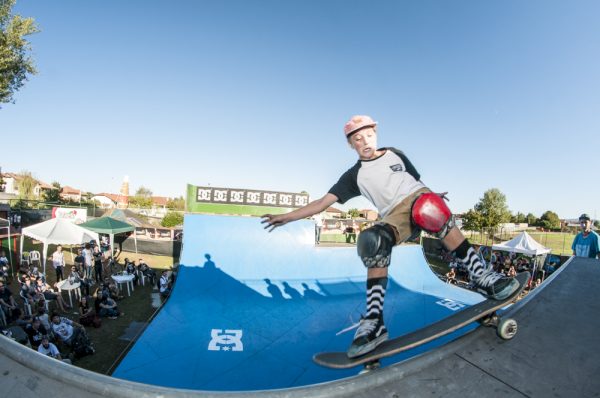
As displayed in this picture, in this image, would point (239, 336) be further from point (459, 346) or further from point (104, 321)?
point (459, 346)

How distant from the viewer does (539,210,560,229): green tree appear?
62.0 metres

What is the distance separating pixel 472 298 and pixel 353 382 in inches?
485

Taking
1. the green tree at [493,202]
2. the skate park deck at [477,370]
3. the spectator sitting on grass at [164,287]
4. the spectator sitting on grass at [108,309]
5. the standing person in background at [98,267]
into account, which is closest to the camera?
the skate park deck at [477,370]

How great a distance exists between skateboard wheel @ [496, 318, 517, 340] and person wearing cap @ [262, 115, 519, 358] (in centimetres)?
20

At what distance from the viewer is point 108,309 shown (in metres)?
10.3

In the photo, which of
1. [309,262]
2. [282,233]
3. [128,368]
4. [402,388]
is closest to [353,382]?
[402,388]

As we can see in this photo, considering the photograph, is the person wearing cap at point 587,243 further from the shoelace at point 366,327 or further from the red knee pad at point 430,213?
the shoelace at point 366,327

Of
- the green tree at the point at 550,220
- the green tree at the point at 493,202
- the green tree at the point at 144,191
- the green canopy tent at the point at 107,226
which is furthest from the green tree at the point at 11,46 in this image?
the green tree at the point at 144,191

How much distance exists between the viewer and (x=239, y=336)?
7953 millimetres

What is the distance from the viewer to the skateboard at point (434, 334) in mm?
2225

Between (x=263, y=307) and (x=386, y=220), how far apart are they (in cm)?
843

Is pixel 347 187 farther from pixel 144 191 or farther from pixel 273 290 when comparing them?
pixel 144 191

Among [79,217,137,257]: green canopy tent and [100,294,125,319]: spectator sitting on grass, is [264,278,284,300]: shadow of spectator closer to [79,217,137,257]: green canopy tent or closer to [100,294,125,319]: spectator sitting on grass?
[100,294,125,319]: spectator sitting on grass

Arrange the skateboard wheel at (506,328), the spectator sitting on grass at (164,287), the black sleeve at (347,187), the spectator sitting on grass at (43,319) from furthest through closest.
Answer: the spectator sitting on grass at (164,287), the spectator sitting on grass at (43,319), the black sleeve at (347,187), the skateboard wheel at (506,328)
